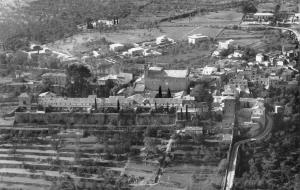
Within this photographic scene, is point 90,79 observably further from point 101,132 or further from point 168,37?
point 168,37

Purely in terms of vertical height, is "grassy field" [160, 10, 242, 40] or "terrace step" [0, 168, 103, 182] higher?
"grassy field" [160, 10, 242, 40]

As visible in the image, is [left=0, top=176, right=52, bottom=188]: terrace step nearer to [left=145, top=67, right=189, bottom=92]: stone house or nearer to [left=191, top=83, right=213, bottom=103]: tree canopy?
[left=191, top=83, right=213, bottom=103]: tree canopy

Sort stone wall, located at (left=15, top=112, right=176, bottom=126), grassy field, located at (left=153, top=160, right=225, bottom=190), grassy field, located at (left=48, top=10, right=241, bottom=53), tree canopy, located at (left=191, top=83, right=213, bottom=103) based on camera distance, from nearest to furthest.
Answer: grassy field, located at (left=153, top=160, right=225, bottom=190) → stone wall, located at (left=15, top=112, right=176, bottom=126) → tree canopy, located at (left=191, top=83, right=213, bottom=103) → grassy field, located at (left=48, top=10, right=241, bottom=53)

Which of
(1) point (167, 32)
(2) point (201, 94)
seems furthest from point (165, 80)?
(1) point (167, 32)

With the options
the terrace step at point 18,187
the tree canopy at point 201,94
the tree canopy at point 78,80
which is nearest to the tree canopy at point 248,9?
the tree canopy at point 78,80

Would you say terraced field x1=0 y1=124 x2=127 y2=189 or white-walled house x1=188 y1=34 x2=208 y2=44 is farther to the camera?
white-walled house x1=188 y1=34 x2=208 y2=44

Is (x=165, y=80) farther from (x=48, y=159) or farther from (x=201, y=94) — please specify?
(x=48, y=159)

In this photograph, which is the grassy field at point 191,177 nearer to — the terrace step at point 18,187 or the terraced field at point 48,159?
the terraced field at point 48,159

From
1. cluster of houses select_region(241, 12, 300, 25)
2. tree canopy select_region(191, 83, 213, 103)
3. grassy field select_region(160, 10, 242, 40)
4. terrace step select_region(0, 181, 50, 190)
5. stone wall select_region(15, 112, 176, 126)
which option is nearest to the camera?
terrace step select_region(0, 181, 50, 190)

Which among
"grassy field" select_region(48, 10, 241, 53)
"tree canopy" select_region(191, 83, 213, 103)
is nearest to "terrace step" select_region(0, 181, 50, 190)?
"tree canopy" select_region(191, 83, 213, 103)
